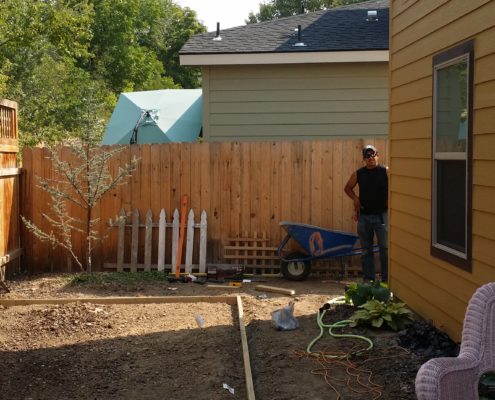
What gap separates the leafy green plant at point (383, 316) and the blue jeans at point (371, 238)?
2127mm

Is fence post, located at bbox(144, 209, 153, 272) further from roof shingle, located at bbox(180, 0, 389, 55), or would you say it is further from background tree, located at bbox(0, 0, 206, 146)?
roof shingle, located at bbox(180, 0, 389, 55)

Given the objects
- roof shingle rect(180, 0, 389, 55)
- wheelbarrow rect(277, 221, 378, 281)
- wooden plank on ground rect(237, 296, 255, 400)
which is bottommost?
wooden plank on ground rect(237, 296, 255, 400)

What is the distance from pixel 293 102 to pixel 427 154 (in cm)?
590

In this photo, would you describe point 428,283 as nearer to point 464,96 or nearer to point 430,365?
point 464,96

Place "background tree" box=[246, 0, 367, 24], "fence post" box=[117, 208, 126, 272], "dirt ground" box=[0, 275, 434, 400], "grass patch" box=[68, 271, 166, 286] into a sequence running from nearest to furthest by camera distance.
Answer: "dirt ground" box=[0, 275, 434, 400]
"grass patch" box=[68, 271, 166, 286]
"fence post" box=[117, 208, 126, 272]
"background tree" box=[246, 0, 367, 24]

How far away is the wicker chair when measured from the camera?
303cm

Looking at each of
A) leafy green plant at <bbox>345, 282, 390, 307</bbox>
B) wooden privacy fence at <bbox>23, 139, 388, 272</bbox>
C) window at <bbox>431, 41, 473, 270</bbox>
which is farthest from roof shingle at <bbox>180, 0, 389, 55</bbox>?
window at <bbox>431, 41, 473, 270</bbox>

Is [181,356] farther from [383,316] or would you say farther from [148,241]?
[148,241]

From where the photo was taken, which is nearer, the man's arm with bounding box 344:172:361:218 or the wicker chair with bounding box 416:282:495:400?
the wicker chair with bounding box 416:282:495:400

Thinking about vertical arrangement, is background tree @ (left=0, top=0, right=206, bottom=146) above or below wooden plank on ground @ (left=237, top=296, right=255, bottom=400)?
above

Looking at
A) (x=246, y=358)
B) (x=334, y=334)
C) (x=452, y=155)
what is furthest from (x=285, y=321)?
(x=452, y=155)

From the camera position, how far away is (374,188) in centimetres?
856

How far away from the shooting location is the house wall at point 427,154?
4.83 metres

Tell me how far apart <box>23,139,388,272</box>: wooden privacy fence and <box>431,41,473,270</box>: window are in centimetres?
403
